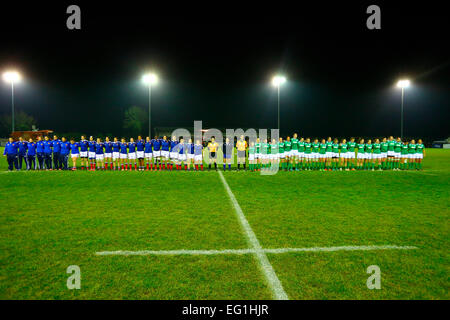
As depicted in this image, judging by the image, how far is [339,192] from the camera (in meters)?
9.07

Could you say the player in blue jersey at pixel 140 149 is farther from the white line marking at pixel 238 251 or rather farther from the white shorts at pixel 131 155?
the white line marking at pixel 238 251

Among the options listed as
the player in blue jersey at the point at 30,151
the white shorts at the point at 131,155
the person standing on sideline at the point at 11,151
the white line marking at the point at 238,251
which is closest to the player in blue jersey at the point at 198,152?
the white shorts at the point at 131,155

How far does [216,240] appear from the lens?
4.89m

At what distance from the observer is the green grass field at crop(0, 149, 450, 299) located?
11.0 feet

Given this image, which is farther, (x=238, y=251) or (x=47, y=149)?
(x=47, y=149)

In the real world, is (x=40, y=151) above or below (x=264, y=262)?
above

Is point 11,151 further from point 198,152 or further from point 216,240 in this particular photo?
point 216,240

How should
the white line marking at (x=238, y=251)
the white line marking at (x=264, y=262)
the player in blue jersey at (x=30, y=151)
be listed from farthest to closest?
A: the player in blue jersey at (x=30, y=151) → the white line marking at (x=238, y=251) → the white line marking at (x=264, y=262)

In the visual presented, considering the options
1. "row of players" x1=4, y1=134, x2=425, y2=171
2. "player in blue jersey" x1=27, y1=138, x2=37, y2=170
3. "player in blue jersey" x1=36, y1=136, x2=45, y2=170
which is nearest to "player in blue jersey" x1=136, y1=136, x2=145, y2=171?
"row of players" x1=4, y1=134, x2=425, y2=171

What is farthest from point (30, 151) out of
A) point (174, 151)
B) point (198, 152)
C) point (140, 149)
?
point (198, 152)

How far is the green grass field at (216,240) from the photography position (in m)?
3.36

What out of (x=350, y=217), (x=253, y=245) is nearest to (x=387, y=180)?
(x=350, y=217)

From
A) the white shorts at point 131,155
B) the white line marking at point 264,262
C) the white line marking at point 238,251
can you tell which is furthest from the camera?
the white shorts at point 131,155

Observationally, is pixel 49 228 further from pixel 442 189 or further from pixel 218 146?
pixel 442 189
